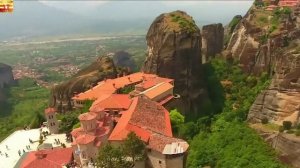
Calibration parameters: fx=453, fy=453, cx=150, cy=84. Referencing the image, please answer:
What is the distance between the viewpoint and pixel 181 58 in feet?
206

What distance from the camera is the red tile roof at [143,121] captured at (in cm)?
3738

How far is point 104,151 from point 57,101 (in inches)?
1401

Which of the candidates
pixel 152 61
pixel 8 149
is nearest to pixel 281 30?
pixel 152 61

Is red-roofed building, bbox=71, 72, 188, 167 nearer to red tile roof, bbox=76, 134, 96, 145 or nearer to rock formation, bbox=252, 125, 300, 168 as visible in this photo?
red tile roof, bbox=76, 134, 96, 145

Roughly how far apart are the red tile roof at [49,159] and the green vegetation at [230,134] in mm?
11267

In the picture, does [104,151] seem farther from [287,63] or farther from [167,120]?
[287,63]

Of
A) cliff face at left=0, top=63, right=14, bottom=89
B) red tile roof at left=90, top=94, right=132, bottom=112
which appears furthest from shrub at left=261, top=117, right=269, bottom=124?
cliff face at left=0, top=63, right=14, bottom=89

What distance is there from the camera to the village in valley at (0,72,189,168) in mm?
35812

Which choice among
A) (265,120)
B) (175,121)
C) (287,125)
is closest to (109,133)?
(175,121)

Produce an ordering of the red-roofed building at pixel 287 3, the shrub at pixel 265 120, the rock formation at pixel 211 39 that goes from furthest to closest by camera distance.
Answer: the rock formation at pixel 211 39
the red-roofed building at pixel 287 3
the shrub at pixel 265 120

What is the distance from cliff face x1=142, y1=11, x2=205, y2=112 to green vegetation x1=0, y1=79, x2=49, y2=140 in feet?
94.2

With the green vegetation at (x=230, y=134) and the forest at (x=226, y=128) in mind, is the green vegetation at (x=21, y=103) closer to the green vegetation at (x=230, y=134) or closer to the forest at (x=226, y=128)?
the forest at (x=226, y=128)

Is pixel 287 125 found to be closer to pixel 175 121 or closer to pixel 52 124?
pixel 175 121

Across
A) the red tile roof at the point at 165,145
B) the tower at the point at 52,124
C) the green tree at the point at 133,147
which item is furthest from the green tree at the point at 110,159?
the tower at the point at 52,124
